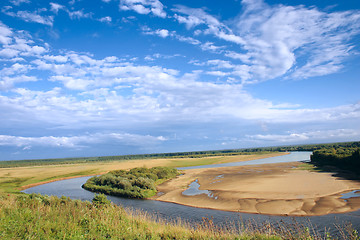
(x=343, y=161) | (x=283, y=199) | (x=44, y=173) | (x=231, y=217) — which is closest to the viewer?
(x=231, y=217)

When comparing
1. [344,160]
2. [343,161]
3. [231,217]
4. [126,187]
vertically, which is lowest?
[231,217]

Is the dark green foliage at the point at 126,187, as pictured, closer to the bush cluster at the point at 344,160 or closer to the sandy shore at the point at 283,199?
the sandy shore at the point at 283,199

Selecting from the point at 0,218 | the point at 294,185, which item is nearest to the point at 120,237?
the point at 0,218

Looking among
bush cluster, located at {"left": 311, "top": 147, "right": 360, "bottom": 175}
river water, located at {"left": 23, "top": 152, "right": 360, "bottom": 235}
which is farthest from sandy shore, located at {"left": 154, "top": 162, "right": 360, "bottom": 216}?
bush cluster, located at {"left": 311, "top": 147, "right": 360, "bottom": 175}

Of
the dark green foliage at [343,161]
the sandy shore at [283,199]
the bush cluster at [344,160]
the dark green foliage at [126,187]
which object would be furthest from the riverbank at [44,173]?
the dark green foliage at [343,161]

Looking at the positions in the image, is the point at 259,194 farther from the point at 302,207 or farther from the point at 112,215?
the point at 112,215

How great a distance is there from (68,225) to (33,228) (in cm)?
125

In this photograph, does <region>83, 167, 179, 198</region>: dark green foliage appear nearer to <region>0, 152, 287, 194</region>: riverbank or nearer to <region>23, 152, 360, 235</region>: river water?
<region>23, 152, 360, 235</region>: river water

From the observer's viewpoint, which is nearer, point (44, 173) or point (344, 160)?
point (344, 160)

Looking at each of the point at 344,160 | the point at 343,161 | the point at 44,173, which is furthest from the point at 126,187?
the point at 44,173

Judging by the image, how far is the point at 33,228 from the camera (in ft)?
26.0

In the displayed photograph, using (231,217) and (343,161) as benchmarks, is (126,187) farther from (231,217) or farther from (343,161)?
(343,161)

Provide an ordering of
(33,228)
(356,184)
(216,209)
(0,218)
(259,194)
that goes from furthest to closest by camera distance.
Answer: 1. (356,184)
2. (259,194)
3. (216,209)
4. (0,218)
5. (33,228)

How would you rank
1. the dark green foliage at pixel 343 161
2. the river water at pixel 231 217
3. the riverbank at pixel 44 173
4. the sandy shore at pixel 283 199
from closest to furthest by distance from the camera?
the river water at pixel 231 217
the sandy shore at pixel 283 199
the dark green foliage at pixel 343 161
the riverbank at pixel 44 173
